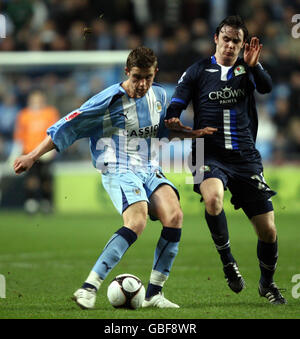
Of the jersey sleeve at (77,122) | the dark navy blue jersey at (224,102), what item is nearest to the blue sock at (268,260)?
the dark navy blue jersey at (224,102)

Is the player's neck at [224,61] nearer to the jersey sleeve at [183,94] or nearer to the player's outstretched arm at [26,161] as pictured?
the jersey sleeve at [183,94]

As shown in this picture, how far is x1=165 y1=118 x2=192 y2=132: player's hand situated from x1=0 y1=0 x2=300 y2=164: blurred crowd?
9778 mm

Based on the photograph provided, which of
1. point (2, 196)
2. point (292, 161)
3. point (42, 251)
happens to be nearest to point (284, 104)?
point (292, 161)

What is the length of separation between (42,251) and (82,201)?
19.2ft

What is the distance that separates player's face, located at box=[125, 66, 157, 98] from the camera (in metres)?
5.85

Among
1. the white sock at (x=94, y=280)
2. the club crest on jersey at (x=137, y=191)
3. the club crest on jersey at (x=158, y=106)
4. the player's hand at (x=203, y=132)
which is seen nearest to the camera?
the white sock at (x=94, y=280)

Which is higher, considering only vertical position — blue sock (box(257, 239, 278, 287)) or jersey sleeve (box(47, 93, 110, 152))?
jersey sleeve (box(47, 93, 110, 152))

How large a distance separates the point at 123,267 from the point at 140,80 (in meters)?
3.22

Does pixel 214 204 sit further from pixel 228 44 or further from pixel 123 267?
pixel 123 267

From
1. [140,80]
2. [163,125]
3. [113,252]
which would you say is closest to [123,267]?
[163,125]

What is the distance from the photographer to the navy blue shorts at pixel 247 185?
6.22m

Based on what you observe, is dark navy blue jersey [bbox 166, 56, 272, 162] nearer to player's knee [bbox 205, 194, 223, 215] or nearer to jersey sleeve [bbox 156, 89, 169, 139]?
jersey sleeve [bbox 156, 89, 169, 139]

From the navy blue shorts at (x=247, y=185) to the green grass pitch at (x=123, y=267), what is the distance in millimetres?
750

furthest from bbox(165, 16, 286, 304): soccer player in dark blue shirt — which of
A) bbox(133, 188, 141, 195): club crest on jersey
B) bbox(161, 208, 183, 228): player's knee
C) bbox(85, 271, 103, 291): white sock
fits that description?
bbox(85, 271, 103, 291): white sock
